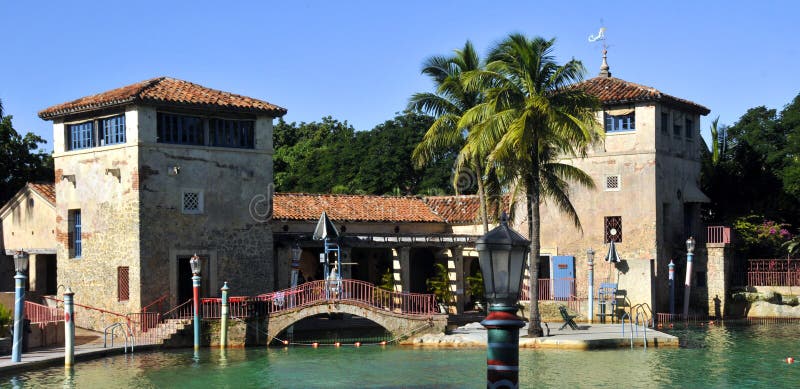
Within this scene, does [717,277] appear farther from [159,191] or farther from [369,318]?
[159,191]

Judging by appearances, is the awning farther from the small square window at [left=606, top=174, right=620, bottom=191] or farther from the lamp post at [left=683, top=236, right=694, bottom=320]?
the small square window at [left=606, top=174, right=620, bottom=191]

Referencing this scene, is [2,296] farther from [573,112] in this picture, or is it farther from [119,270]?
[573,112]

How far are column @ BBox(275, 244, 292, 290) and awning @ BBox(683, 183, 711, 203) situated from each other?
16.0m

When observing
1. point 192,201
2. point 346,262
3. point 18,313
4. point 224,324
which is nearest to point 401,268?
point 346,262

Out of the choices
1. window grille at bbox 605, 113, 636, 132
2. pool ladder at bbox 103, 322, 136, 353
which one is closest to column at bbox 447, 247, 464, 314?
window grille at bbox 605, 113, 636, 132

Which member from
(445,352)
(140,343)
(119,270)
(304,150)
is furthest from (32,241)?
(304,150)

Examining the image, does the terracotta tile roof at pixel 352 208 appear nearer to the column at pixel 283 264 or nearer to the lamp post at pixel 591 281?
the column at pixel 283 264

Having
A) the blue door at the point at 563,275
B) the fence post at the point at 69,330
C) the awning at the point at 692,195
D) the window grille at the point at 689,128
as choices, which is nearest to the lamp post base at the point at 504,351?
the fence post at the point at 69,330

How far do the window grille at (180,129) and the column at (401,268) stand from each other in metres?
9.11

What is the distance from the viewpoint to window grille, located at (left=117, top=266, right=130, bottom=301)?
1326 inches

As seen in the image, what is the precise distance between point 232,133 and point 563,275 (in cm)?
1362

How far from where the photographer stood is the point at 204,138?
3475 centimetres

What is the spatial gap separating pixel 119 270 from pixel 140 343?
352 cm

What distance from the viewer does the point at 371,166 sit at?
60562 mm
